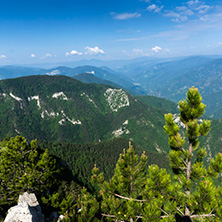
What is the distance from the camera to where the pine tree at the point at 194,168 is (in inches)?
399

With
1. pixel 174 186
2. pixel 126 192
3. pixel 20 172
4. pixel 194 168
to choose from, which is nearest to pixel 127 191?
pixel 126 192

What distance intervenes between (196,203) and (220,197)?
1.55 meters

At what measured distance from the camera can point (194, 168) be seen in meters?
11.3

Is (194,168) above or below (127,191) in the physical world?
above

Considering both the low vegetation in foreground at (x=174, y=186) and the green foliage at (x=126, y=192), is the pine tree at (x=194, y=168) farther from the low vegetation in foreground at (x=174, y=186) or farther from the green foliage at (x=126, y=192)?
the green foliage at (x=126, y=192)

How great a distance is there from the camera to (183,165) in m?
12.1

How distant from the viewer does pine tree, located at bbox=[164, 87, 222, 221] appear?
10.1 meters

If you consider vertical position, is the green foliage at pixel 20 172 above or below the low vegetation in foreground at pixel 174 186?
below

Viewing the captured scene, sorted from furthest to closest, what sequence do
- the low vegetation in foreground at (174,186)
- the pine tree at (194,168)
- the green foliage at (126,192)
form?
the green foliage at (126,192), the low vegetation in foreground at (174,186), the pine tree at (194,168)

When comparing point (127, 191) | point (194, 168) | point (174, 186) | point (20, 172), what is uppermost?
point (194, 168)

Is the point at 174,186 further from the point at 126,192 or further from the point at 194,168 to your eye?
the point at 126,192

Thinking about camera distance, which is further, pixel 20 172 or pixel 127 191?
pixel 20 172

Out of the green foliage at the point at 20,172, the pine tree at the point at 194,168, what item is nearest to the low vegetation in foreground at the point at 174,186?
the pine tree at the point at 194,168

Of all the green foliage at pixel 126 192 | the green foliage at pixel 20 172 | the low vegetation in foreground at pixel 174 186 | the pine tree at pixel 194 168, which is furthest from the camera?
the green foliage at pixel 20 172
